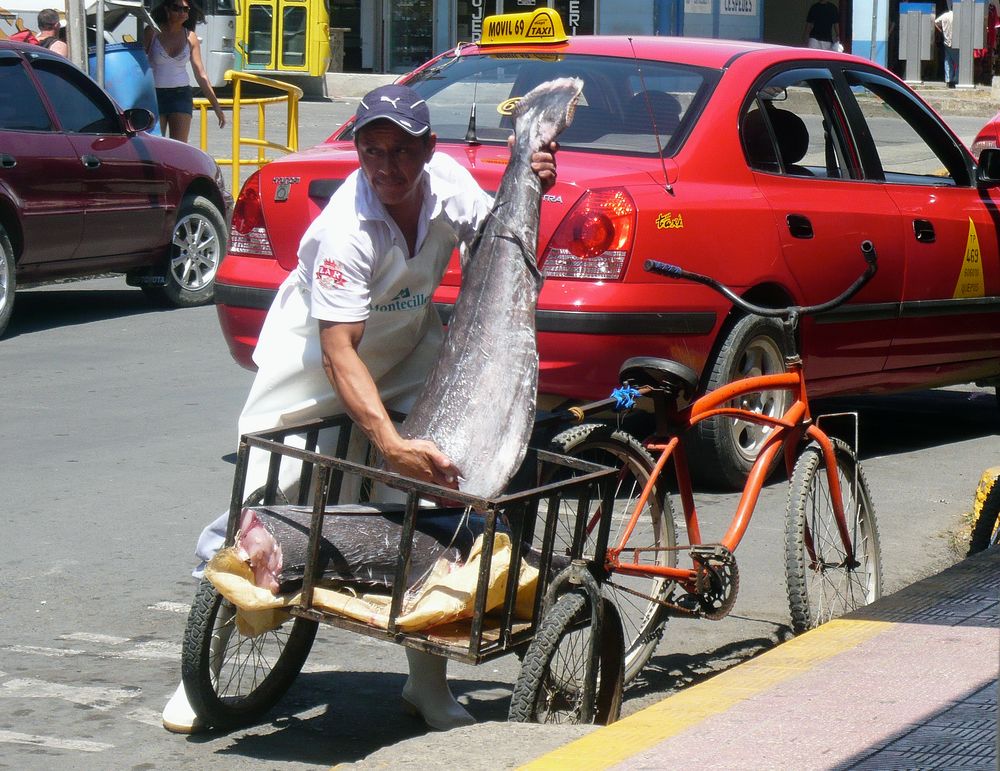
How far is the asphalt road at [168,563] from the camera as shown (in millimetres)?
4090

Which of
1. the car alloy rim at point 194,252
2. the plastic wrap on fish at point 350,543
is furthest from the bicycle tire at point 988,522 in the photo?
the car alloy rim at point 194,252

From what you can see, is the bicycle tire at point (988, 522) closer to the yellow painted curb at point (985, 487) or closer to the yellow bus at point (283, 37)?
the yellow painted curb at point (985, 487)

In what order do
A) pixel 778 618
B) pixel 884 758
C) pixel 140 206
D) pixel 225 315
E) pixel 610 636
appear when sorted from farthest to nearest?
1. pixel 140 206
2. pixel 225 315
3. pixel 778 618
4. pixel 610 636
5. pixel 884 758

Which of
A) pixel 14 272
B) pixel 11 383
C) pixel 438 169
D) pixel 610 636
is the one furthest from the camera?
pixel 14 272

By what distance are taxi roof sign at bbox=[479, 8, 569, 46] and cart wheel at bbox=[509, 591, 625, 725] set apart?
3586 millimetres

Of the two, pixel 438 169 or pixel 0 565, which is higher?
pixel 438 169

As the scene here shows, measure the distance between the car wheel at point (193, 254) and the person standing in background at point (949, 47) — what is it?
22.0 meters

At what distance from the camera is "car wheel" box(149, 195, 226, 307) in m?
11.3

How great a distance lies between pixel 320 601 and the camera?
379 cm

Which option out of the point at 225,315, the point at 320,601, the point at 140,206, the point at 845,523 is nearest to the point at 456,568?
the point at 320,601

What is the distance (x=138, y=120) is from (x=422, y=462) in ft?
25.1

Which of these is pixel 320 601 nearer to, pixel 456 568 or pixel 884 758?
pixel 456 568

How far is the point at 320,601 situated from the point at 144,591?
1.63 meters

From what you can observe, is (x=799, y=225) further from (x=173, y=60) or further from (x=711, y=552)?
(x=173, y=60)
